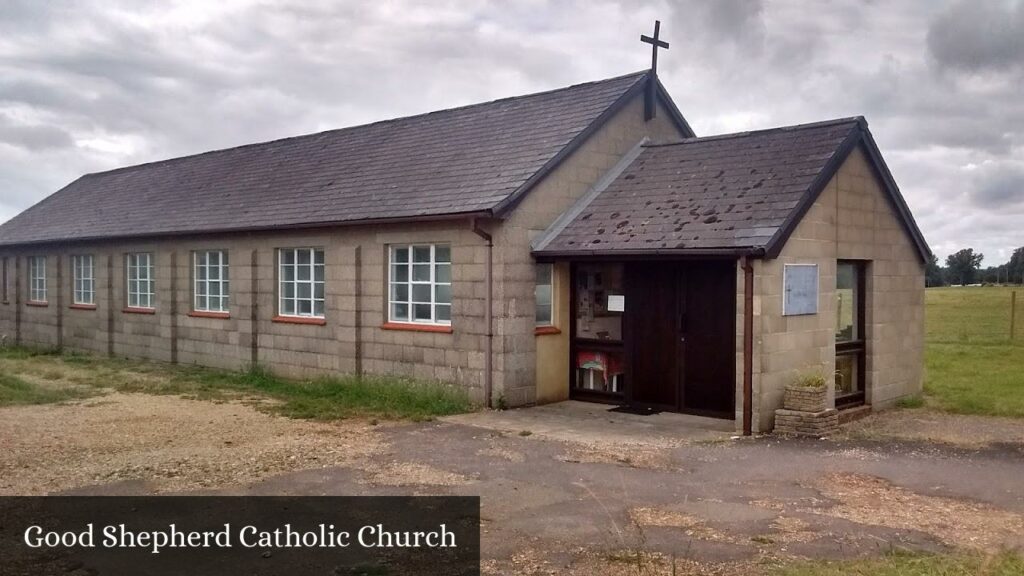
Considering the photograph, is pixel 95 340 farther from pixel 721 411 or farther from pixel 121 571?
pixel 121 571

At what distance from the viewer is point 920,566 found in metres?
6.13

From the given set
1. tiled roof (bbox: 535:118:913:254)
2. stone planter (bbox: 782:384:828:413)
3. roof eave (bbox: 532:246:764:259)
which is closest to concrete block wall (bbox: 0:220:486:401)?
roof eave (bbox: 532:246:764:259)

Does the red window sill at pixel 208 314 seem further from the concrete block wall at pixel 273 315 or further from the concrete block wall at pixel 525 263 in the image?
the concrete block wall at pixel 525 263

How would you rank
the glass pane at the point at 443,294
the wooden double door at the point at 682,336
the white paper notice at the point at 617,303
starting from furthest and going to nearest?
the glass pane at the point at 443,294, the white paper notice at the point at 617,303, the wooden double door at the point at 682,336

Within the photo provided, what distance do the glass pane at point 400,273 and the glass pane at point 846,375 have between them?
710cm

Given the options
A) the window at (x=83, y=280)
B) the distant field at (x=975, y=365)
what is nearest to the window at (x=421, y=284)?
the distant field at (x=975, y=365)

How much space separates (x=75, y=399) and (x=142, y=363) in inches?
236

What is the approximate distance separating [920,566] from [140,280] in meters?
19.9

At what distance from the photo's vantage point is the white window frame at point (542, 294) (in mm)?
14391

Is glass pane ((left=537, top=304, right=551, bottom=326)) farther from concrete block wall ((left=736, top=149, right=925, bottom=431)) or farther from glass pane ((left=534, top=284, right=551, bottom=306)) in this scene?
concrete block wall ((left=736, top=149, right=925, bottom=431))

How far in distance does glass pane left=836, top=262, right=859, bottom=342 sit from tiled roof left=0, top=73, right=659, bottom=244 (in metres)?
4.78

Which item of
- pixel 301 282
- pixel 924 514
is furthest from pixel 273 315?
pixel 924 514

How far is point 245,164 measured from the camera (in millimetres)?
22984

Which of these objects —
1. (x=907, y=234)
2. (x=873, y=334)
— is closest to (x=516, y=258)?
(x=873, y=334)
